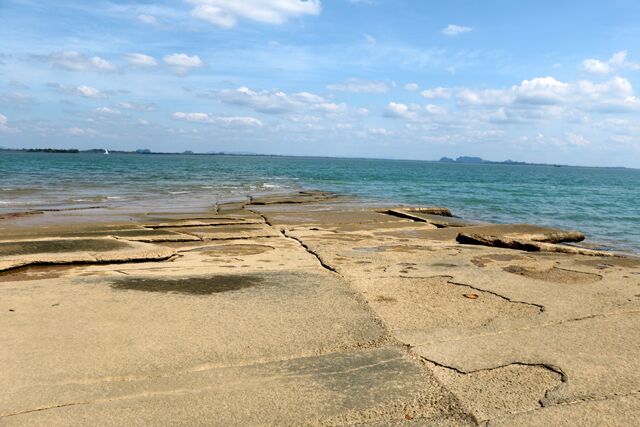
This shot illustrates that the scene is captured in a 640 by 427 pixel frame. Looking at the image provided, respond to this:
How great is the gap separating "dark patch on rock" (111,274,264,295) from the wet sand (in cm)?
2

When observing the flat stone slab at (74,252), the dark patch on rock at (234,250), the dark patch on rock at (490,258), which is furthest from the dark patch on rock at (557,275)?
the flat stone slab at (74,252)

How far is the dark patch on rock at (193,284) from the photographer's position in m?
4.89

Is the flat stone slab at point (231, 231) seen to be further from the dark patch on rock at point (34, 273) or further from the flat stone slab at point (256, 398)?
the flat stone slab at point (256, 398)

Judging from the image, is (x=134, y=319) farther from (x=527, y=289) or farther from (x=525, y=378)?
(x=527, y=289)

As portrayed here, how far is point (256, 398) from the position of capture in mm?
2834

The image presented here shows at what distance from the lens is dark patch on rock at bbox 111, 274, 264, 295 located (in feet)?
16.0

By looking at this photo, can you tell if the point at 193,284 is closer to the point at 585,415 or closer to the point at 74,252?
the point at 74,252

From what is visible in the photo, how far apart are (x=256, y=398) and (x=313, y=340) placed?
36.0 inches

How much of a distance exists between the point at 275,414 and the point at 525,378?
1628 millimetres

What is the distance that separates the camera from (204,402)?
2.77 metres

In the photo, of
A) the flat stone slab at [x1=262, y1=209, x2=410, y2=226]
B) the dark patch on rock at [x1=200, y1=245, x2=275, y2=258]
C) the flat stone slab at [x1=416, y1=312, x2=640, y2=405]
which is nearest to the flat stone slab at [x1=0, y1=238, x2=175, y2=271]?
the dark patch on rock at [x1=200, y1=245, x2=275, y2=258]

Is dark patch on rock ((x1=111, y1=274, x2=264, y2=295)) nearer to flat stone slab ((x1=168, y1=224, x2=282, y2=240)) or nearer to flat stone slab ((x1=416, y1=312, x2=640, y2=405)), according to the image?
flat stone slab ((x1=416, y1=312, x2=640, y2=405))

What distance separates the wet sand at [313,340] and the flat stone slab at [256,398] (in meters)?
0.01

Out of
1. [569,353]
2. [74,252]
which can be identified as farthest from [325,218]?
[569,353]
